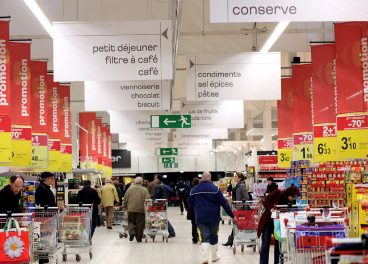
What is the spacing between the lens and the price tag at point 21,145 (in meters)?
13.2

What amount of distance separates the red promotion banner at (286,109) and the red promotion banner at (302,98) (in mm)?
1327

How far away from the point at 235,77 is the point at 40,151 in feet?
19.5

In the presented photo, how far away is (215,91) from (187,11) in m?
4.78

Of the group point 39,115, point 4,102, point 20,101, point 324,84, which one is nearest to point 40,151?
point 39,115

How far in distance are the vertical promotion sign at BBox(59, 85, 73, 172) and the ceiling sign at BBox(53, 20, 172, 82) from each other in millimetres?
8619

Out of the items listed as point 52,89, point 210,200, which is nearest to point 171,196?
point 52,89

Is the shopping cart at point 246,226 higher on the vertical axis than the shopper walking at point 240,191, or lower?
lower

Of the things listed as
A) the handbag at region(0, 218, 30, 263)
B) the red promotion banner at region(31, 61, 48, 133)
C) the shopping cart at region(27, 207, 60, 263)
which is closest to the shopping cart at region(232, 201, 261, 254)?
the shopping cart at region(27, 207, 60, 263)

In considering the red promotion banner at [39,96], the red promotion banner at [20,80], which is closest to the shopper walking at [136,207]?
the red promotion banner at [39,96]

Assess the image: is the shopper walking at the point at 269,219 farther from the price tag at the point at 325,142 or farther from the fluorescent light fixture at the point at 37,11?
the price tag at the point at 325,142

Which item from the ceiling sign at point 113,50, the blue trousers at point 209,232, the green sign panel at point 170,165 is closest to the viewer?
the ceiling sign at point 113,50

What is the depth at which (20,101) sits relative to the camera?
13062mm

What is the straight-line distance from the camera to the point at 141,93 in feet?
44.5

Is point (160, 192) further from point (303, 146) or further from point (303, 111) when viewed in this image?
point (303, 111)
